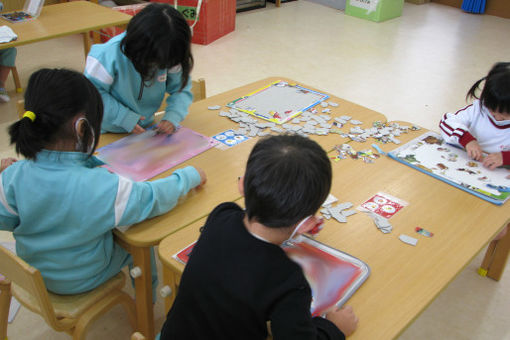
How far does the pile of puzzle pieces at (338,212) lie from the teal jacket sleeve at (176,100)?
0.72 m

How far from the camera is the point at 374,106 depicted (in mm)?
3779

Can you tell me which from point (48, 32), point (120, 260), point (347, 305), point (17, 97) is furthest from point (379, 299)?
point (17, 97)

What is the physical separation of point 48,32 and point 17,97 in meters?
0.94

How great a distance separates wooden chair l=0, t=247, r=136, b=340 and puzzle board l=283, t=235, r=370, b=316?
61cm

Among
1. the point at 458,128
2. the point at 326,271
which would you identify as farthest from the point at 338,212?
the point at 458,128

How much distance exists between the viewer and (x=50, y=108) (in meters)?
1.14

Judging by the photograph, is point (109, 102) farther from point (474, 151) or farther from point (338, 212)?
point (474, 151)

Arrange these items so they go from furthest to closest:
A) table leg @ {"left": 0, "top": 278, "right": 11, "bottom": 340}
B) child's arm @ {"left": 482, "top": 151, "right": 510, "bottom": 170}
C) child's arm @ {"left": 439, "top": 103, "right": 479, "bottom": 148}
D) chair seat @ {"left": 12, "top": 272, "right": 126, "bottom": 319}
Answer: child's arm @ {"left": 439, "top": 103, "right": 479, "bottom": 148} < child's arm @ {"left": 482, "top": 151, "right": 510, "bottom": 170} < table leg @ {"left": 0, "top": 278, "right": 11, "bottom": 340} < chair seat @ {"left": 12, "top": 272, "right": 126, "bottom": 319}

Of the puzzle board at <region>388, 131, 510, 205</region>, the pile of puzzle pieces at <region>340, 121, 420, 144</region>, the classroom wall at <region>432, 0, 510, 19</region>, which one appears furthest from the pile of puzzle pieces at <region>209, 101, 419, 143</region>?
the classroom wall at <region>432, 0, 510, 19</region>

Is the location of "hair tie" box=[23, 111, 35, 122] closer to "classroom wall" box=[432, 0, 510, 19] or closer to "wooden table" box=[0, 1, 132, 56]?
"wooden table" box=[0, 1, 132, 56]

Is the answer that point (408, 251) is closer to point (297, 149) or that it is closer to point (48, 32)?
point (297, 149)

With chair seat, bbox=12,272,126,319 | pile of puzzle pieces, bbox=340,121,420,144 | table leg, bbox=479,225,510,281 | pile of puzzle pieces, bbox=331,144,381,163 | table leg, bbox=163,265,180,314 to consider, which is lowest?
table leg, bbox=479,225,510,281

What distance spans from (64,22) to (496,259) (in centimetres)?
302

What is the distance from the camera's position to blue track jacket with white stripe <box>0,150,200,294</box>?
1.18 m
